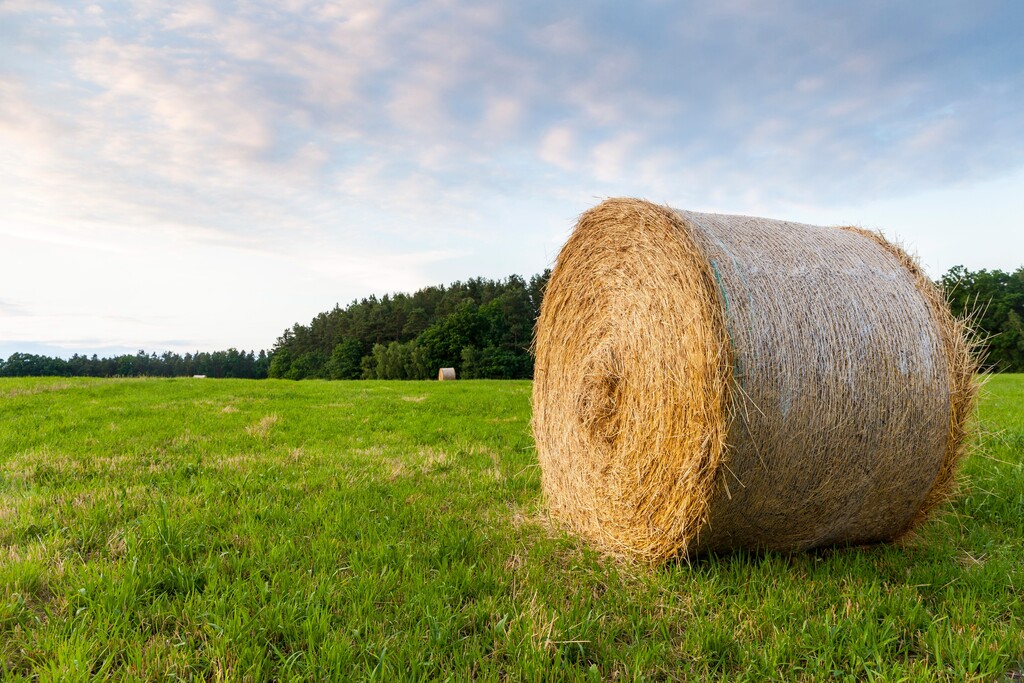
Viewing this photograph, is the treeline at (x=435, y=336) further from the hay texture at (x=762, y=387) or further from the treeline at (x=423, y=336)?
the hay texture at (x=762, y=387)

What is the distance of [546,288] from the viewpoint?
661cm

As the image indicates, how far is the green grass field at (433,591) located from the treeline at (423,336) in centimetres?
3718

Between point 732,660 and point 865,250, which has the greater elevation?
point 865,250

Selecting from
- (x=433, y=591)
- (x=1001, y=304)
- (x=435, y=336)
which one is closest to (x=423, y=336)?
(x=435, y=336)

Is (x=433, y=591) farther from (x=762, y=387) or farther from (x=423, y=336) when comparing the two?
(x=423, y=336)

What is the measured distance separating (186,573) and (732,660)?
3.34 m

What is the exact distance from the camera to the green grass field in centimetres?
341

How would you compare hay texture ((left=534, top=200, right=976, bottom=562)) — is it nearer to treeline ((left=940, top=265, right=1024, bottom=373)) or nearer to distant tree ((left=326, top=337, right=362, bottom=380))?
treeline ((left=940, top=265, right=1024, bottom=373))

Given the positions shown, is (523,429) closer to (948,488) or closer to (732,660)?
(948,488)

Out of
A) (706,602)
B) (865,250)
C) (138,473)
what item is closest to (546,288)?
(865,250)

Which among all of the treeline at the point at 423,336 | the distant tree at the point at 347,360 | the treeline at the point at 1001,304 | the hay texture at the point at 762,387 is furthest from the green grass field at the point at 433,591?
the distant tree at the point at 347,360

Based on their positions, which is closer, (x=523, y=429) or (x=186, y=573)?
(x=186, y=573)

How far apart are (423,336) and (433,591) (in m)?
54.1

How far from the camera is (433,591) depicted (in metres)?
4.05
